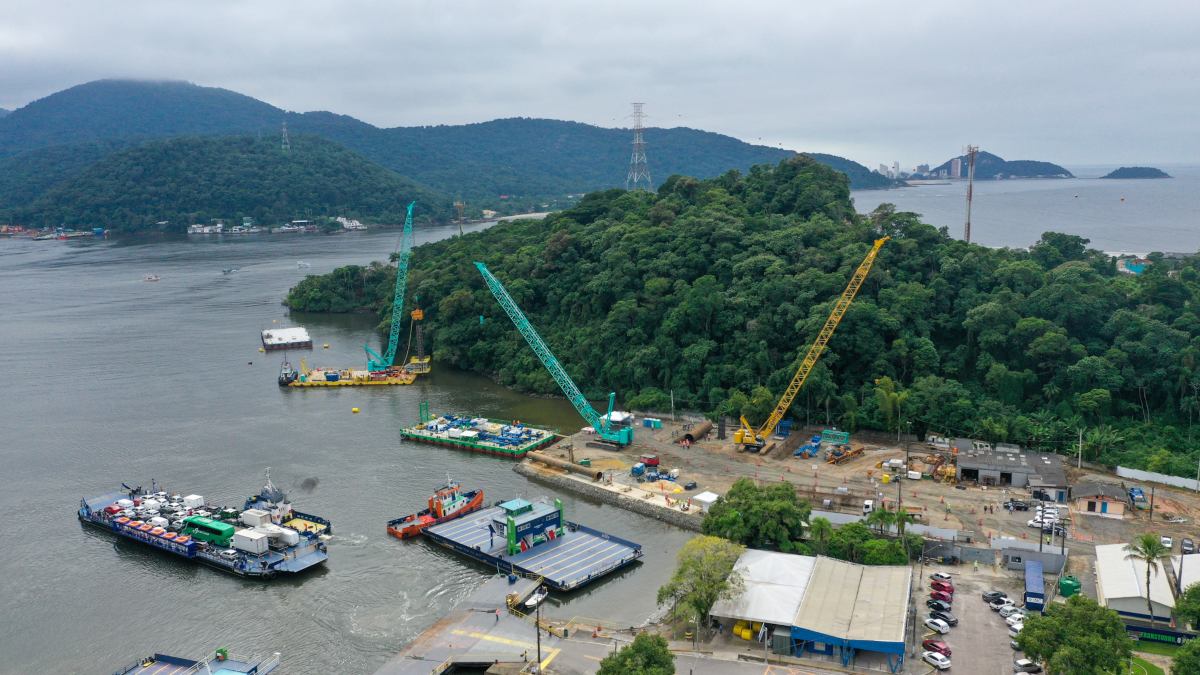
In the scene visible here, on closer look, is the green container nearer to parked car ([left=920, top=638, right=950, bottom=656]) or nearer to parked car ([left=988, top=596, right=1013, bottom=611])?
parked car ([left=988, top=596, right=1013, bottom=611])

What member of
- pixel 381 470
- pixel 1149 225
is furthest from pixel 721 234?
pixel 1149 225

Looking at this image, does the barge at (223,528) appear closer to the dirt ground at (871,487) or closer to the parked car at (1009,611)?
the dirt ground at (871,487)

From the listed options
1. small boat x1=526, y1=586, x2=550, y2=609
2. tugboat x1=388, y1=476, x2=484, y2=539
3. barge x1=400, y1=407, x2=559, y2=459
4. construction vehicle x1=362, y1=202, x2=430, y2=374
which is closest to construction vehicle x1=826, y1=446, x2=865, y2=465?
barge x1=400, y1=407, x2=559, y2=459

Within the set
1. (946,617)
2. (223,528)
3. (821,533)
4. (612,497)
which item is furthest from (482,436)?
(946,617)

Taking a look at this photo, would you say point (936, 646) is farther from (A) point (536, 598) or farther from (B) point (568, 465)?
(B) point (568, 465)

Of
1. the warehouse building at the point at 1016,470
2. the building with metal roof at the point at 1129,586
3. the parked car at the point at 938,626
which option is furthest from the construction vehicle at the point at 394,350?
the building with metal roof at the point at 1129,586
